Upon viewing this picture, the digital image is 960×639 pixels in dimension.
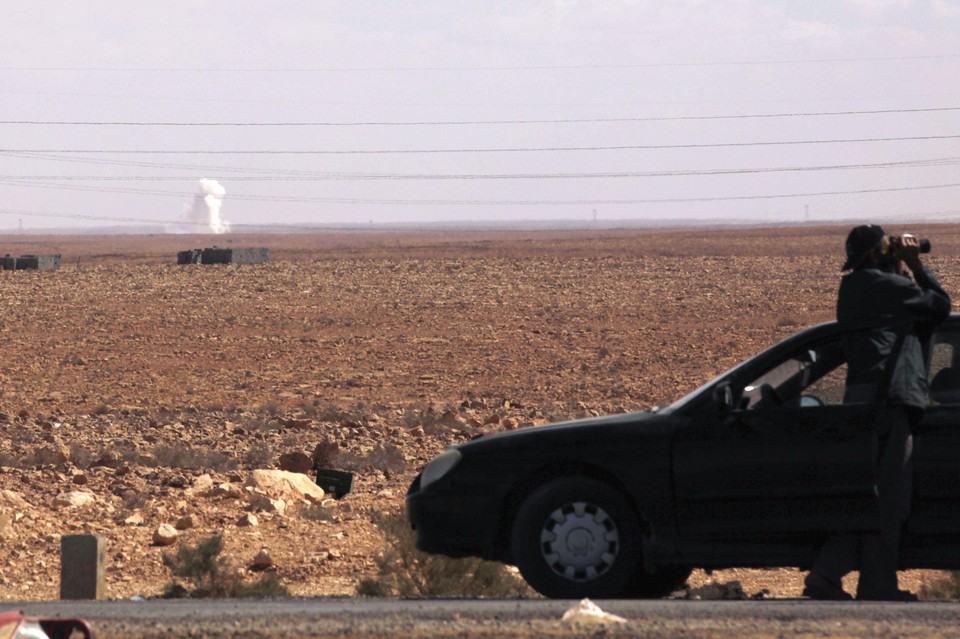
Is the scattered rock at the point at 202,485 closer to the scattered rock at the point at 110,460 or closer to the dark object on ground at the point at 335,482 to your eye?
the dark object on ground at the point at 335,482

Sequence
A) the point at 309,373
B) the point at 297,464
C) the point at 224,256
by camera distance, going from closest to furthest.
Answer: the point at 297,464, the point at 309,373, the point at 224,256

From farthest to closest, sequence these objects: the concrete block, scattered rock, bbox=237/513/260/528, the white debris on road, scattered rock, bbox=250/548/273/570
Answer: scattered rock, bbox=237/513/260/528 < scattered rock, bbox=250/548/273/570 < the concrete block < the white debris on road

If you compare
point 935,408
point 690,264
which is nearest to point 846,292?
point 935,408

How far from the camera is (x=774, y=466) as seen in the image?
25.8 feet

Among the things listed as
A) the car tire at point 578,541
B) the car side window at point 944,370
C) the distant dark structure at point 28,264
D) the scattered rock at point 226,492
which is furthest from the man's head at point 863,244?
the distant dark structure at point 28,264

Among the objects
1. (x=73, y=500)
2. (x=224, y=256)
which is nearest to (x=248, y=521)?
(x=73, y=500)

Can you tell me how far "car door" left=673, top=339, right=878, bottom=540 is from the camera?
777cm

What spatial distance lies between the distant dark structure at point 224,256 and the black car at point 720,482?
5588 cm

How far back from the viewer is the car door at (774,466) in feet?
25.5

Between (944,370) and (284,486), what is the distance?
8.56 m

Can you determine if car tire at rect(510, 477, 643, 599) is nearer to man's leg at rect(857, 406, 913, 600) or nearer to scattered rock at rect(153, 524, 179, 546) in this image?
man's leg at rect(857, 406, 913, 600)

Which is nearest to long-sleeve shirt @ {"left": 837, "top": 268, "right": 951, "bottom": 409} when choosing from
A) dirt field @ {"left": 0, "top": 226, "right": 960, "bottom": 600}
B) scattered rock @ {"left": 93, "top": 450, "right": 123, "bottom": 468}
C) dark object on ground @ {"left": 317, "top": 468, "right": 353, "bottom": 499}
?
dirt field @ {"left": 0, "top": 226, "right": 960, "bottom": 600}

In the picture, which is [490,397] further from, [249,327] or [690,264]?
[690,264]

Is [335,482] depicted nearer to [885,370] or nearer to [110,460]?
[110,460]
